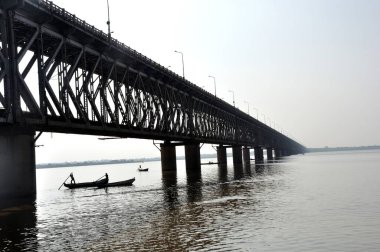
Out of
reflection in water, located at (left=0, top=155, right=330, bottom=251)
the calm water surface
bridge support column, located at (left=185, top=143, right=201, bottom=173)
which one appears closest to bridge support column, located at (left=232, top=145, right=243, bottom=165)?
bridge support column, located at (left=185, top=143, right=201, bottom=173)

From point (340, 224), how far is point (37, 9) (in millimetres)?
27633

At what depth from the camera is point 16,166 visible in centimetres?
3369

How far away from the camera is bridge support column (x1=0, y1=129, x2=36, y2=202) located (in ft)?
109

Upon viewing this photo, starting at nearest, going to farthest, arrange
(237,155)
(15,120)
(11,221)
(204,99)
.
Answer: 1. (11,221)
2. (15,120)
3. (204,99)
4. (237,155)

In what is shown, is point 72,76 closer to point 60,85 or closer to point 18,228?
point 60,85

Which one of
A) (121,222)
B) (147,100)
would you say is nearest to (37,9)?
(121,222)

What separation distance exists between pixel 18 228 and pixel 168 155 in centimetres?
6524

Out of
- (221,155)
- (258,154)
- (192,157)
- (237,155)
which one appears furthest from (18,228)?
(258,154)

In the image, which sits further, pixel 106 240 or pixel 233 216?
pixel 233 216

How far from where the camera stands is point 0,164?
108 feet

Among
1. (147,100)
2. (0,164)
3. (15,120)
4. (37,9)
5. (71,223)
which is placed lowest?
(71,223)

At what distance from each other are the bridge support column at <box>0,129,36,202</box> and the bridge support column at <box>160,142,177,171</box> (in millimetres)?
51255

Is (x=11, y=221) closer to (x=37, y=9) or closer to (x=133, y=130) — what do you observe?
(x=37, y=9)

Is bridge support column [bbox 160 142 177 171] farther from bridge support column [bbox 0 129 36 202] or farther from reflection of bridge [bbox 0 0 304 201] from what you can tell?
A: bridge support column [bbox 0 129 36 202]
